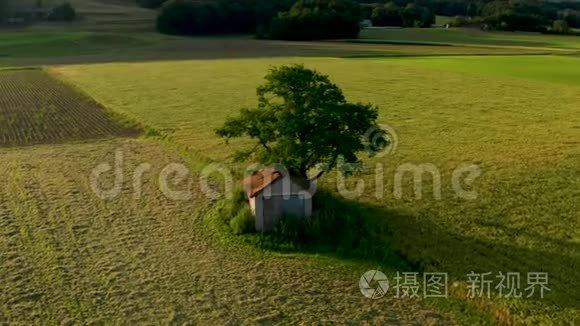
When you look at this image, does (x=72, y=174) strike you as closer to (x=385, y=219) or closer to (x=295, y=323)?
(x=385, y=219)

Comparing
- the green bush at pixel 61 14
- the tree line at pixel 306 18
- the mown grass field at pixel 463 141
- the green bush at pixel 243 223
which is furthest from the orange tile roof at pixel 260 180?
the green bush at pixel 61 14

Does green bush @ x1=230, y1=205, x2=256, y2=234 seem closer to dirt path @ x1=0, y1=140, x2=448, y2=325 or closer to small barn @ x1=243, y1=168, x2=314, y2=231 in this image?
small barn @ x1=243, y1=168, x2=314, y2=231

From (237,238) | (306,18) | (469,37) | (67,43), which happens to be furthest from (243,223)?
(469,37)

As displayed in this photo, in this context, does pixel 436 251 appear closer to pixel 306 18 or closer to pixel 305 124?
pixel 305 124

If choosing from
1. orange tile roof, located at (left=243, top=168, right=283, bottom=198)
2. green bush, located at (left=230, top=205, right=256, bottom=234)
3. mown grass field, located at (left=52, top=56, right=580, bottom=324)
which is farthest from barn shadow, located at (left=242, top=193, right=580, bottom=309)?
orange tile roof, located at (left=243, top=168, right=283, bottom=198)

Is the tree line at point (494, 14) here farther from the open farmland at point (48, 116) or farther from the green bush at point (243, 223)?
the green bush at point (243, 223)

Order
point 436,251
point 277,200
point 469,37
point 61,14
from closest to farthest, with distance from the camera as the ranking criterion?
1. point 436,251
2. point 277,200
3. point 469,37
4. point 61,14
